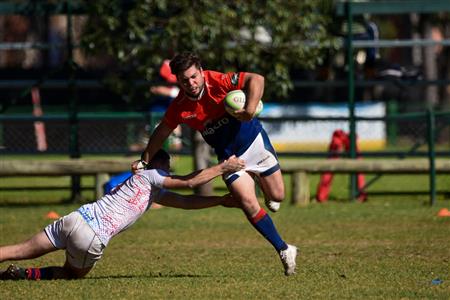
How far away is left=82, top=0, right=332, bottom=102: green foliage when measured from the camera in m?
16.8

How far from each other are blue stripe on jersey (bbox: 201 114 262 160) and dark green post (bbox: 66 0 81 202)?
7.63 m

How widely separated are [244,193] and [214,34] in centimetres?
767

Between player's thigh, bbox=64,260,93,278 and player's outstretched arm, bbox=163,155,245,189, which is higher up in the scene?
player's outstretched arm, bbox=163,155,245,189

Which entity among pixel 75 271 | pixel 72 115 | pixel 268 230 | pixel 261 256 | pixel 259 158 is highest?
pixel 259 158

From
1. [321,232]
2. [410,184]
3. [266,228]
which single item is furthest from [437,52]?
[266,228]

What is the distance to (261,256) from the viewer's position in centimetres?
1093

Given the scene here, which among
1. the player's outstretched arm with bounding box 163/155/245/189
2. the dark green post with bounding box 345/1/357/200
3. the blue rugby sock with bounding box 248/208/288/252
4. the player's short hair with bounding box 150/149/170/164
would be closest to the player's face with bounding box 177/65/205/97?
the player's short hair with bounding box 150/149/170/164

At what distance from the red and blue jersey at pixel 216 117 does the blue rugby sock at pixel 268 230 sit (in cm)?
68

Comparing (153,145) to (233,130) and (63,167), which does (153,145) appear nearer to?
(233,130)

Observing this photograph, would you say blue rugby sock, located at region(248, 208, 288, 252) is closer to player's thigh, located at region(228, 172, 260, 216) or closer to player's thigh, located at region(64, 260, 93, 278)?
player's thigh, located at region(228, 172, 260, 216)

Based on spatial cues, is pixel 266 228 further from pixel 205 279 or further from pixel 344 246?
pixel 344 246

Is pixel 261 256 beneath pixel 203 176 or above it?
beneath

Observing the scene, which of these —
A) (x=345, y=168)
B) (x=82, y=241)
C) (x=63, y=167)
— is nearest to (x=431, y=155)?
(x=345, y=168)

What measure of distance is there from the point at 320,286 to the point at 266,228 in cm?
89
